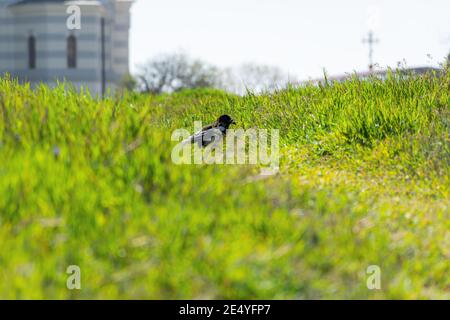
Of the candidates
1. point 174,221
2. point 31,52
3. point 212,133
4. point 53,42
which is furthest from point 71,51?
point 174,221

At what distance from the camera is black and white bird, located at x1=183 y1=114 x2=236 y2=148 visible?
10.8m

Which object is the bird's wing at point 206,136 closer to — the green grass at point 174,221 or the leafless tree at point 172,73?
the green grass at point 174,221

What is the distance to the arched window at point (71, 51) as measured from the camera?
54.0m

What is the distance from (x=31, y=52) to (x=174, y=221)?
5215 centimetres

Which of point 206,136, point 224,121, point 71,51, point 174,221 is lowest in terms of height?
point 174,221

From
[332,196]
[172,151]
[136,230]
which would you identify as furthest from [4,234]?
[332,196]

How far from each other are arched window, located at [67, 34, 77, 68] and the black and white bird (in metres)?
44.5

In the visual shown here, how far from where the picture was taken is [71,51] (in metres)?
54.2

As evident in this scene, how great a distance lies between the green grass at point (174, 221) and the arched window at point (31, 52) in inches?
1862

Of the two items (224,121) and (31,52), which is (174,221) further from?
(31,52)

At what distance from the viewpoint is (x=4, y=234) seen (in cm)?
539

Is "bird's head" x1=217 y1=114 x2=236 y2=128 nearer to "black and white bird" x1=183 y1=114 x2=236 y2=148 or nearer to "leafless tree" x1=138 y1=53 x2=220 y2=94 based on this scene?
"black and white bird" x1=183 y1=114 x2=236 y2=148
